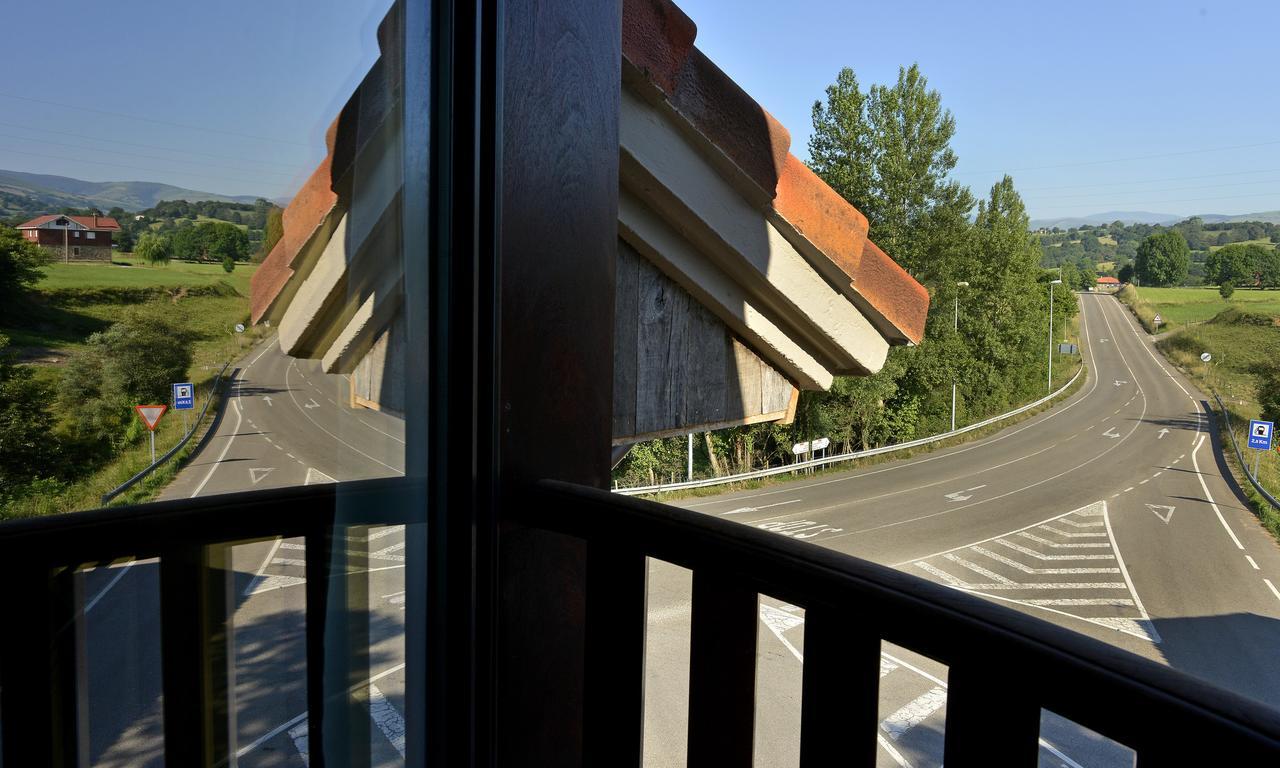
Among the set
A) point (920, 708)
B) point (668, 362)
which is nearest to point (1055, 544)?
point (920, 708)

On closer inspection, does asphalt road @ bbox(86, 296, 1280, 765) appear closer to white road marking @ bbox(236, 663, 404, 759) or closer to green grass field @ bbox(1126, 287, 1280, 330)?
white road marking @ bbox(236, 663, 404, 759)

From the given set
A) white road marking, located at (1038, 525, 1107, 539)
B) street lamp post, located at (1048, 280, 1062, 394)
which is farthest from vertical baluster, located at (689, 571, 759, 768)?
white road marking, located at (1038, 525, 1107, 539)

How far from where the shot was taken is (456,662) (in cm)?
46

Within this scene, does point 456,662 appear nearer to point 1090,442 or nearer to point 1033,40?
point 1090,442

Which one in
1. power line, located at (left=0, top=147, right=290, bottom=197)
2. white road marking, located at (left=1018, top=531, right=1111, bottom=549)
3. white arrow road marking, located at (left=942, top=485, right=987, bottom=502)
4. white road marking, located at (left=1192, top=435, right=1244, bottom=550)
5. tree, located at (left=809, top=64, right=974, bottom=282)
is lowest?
white road marking, located at (left=1018, top=531, right=1111, bottom=549)

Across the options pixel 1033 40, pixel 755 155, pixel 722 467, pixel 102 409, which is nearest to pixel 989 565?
pixel 722 467

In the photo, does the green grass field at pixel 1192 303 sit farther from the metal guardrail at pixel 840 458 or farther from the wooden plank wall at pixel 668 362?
the metal guardrail at pixel 840 458

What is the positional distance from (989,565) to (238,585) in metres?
6.33

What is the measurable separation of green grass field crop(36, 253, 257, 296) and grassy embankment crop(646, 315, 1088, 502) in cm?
536

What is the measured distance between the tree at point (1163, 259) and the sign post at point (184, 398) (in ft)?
11.3

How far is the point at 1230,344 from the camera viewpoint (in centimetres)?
266

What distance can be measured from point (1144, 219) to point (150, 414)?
5836mm

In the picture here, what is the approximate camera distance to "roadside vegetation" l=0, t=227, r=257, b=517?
0.28 m

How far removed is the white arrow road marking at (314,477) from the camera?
0.41m
